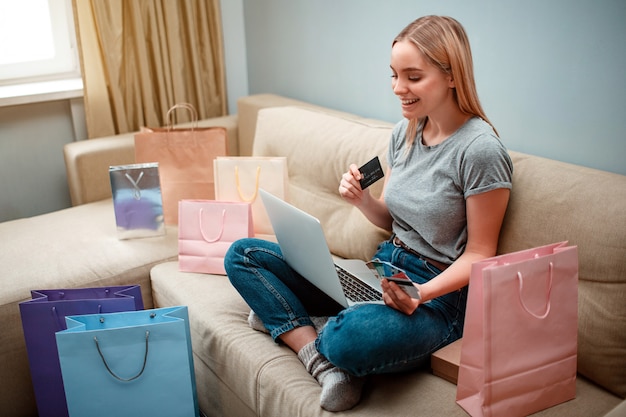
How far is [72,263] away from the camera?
2.11m

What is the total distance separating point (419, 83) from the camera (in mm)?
1518

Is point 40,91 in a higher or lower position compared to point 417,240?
higher

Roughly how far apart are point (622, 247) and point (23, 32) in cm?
276

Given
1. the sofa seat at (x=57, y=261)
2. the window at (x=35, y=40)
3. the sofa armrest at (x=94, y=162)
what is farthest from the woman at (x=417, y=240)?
the window at (x=35, y=40)

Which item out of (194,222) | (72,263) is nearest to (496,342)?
(194,222)

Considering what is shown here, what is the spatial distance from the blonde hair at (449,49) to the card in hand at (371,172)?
258 mm

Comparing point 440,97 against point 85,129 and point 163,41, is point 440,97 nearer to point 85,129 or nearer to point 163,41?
point 163,41

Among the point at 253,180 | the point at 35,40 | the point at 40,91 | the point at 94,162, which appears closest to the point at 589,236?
the point at 253,180

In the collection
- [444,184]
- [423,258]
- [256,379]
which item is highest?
[444,184]

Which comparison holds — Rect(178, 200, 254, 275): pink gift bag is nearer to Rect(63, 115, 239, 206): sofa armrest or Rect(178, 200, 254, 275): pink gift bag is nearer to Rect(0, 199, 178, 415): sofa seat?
Rect(0, 199, 178, 415): sofa seat

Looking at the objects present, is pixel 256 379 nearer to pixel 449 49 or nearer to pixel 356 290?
pixel 356 290

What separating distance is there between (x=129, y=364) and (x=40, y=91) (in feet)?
5.77

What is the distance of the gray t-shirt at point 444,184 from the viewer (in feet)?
4.84

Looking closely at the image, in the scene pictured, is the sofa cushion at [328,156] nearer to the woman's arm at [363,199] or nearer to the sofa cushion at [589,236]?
the woman's arm at [363,199]
